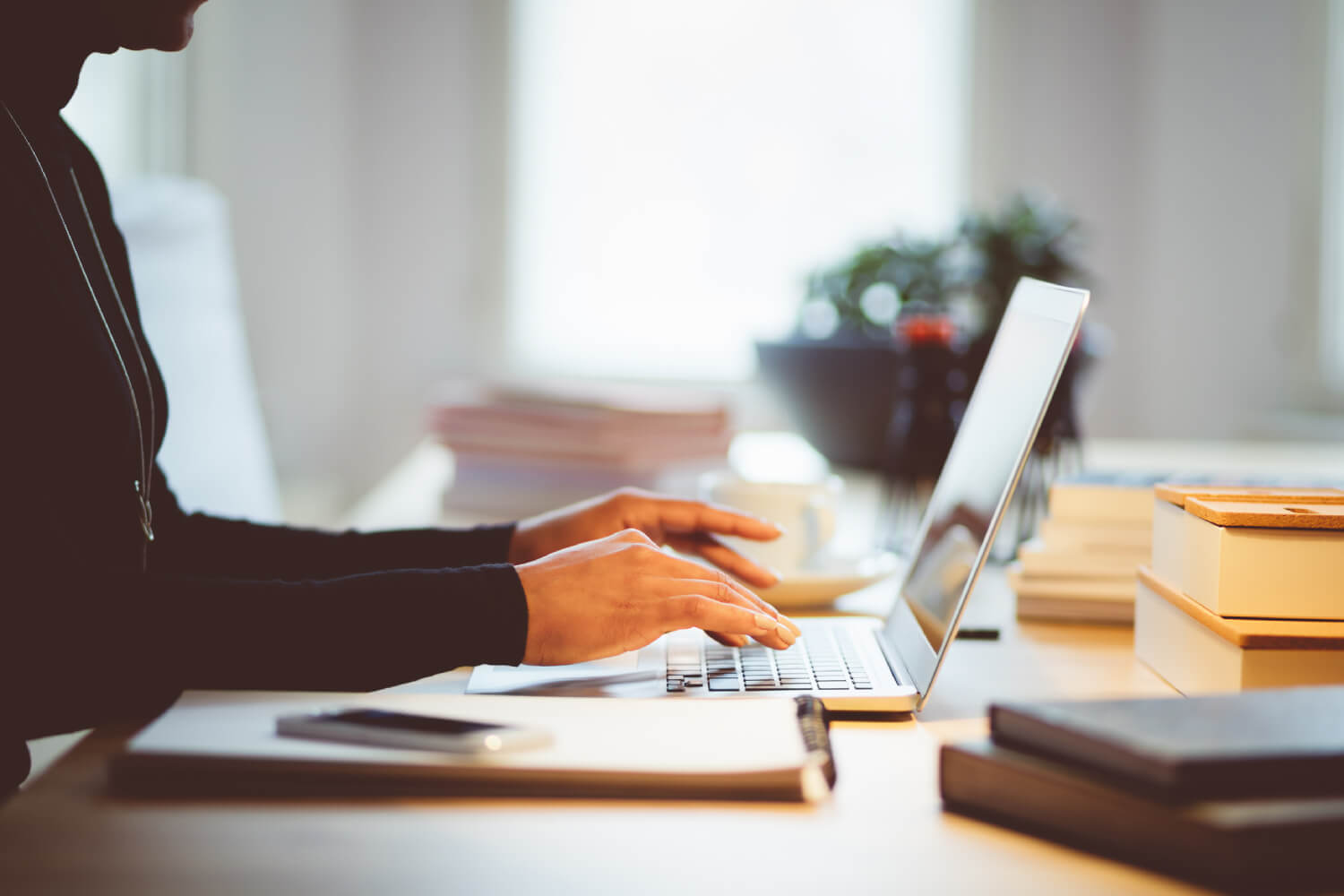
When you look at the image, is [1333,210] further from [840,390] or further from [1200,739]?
[1200,739]

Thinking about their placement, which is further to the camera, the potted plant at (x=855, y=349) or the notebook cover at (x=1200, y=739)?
the potted plant at (x=855, y=349)

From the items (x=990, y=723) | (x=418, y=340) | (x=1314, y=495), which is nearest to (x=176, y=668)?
(x=990, y=723)

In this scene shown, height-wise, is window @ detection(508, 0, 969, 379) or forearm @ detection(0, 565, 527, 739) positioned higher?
window @ detection(508, 0, 969, 379)

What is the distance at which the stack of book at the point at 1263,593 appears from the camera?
2.19 feet

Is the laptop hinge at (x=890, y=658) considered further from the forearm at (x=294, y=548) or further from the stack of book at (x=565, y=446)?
the stack of book at (x=565, y=446)

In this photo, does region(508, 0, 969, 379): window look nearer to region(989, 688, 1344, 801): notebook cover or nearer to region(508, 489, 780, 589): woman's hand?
region(508, 489, 780, 589): woman's hand

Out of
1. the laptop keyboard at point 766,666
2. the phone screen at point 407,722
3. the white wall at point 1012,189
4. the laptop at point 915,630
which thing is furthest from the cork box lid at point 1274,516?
the white wall at point 1012,189

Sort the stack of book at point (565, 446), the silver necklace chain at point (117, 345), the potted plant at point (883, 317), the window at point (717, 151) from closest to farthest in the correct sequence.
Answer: the silver necklace chain at point (117, 345)
the stack of book at point (565, 446)
the potted plant at point (883, 317)
the window at point (717, 151)

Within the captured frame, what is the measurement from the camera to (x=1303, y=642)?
67cm

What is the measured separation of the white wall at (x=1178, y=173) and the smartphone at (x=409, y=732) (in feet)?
10.7

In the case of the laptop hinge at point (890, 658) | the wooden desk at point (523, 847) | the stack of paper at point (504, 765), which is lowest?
the laptop hinge at point (890, 658)

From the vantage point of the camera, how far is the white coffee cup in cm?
103

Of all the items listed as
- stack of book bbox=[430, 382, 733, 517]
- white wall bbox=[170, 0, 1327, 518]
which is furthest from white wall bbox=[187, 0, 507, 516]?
stack of book bbox=[430, 382, 733, 517]

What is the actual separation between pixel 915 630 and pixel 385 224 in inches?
124
